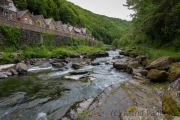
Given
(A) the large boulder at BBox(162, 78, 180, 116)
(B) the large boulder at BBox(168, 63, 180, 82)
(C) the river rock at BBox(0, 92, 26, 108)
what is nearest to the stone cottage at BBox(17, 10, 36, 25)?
(C) the river rock at BBox(0, 92, 26, 108)

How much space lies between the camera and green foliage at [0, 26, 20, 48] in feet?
62.7

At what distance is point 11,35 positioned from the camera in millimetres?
20031

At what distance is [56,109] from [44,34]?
24989 millimetres

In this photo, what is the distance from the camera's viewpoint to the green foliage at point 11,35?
62.7 ft

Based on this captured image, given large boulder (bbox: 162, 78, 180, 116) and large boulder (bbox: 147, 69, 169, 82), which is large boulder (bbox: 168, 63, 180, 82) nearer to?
large boulder (bbox: 147, 69, 169, 82)

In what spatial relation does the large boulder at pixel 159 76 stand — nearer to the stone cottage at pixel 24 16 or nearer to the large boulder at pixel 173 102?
the large boulder at pixel 173 102

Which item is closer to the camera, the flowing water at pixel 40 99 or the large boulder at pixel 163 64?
the flowing water at pixel 40 99

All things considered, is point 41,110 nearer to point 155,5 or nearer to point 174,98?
point 174,98

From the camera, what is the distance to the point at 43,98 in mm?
6906

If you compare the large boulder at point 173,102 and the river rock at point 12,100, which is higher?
the large boulder at point 173,102

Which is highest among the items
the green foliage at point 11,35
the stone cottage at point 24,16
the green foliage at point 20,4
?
the green foliage at point 20,4

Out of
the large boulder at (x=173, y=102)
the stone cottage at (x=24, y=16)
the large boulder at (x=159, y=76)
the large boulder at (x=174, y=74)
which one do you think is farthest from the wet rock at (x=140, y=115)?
the stone cottage at (x=24, y=16)

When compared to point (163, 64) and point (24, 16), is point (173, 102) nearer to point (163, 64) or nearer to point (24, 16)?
point (163, 64)

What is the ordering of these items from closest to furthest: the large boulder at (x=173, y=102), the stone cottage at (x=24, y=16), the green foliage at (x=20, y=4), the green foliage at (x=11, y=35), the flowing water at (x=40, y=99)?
the large boulder at (x=173, y=102) < the flowing water at (x=40, y=99) < the green foliage at (x=11, y=35) < the stone cottage at (x=24, y=16) < the green foliage at (x=20, y=4)
